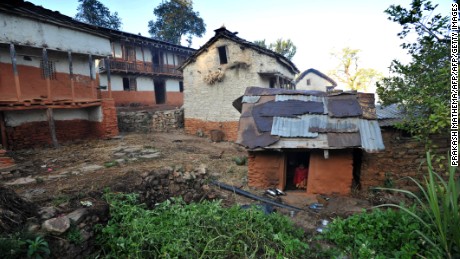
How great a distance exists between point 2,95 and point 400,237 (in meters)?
13.8

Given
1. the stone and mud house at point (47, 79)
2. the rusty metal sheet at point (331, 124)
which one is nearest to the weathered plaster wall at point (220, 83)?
the stone and mud house at point (47, 79)

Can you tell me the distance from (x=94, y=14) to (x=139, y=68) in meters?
12.0

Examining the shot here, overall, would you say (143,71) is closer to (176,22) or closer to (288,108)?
(176,22)

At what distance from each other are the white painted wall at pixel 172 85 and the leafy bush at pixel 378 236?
944 inches

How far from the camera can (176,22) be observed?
29312 millimetres

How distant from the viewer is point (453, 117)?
4289 millimetres

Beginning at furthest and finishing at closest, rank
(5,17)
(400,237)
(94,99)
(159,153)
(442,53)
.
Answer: (94,99)
(159,153)
(5,17)
(442,53)
(400,237)

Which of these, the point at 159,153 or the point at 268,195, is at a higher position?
the point at 159,153

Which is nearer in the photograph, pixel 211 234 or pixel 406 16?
pixel 211 234

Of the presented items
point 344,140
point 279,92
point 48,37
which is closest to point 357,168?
point 344,140

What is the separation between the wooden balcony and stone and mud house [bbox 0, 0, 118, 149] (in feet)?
23.0

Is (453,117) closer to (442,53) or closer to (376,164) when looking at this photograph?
(442,53)

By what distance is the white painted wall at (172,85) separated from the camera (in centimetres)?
2543

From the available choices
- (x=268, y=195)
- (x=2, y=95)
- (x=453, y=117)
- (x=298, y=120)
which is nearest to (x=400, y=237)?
(x=453, y=117)
